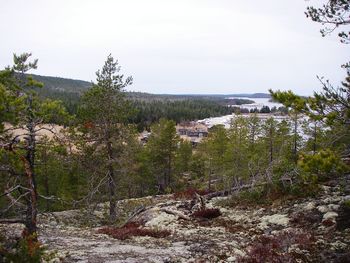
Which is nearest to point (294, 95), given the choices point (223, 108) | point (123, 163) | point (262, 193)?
point (262, 193)

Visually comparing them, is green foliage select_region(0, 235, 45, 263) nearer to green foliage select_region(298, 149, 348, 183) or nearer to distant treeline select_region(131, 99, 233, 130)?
green foliage select_region(298, 149, 348, 183)

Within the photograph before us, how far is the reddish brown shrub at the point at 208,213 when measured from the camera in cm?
1402

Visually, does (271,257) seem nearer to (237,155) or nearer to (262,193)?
(262,193)

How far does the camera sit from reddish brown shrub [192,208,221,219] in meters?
14.0

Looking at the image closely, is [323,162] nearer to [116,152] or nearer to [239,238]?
[239,238]

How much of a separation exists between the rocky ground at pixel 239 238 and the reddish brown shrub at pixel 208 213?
27 centimetres

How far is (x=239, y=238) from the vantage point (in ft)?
35.1

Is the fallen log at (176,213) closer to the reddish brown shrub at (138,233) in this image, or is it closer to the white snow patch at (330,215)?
the reddish brown shrub at (138,233)

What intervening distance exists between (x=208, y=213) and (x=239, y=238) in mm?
3448

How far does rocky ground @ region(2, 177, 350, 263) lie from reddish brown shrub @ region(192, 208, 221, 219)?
27 centimetres

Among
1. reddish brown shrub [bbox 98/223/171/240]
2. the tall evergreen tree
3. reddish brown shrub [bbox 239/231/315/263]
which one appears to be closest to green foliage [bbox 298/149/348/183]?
reddish brown shrub [bbox 239/231/315/263]

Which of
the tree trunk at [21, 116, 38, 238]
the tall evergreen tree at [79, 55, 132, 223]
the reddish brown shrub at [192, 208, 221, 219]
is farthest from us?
the tall evergreen tree at [79, 55, 132, 223]

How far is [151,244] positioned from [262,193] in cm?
654

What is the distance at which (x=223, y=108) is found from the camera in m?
177
